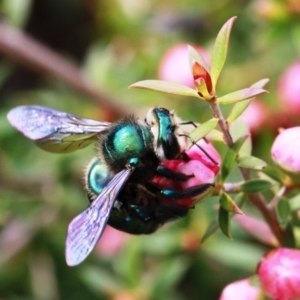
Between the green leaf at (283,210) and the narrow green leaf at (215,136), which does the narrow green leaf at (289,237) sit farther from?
the narrow green leaf at (215,136)

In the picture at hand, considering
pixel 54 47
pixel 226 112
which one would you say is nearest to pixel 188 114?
pixel 226 112

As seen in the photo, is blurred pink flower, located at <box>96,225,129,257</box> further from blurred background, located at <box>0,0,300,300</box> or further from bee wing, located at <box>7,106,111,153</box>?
bee wing, located at <box>7,106,111,153</box>

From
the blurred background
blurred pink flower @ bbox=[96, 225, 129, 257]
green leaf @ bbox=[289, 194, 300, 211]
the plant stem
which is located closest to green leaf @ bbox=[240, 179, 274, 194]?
the plant stem

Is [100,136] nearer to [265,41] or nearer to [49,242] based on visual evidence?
[265,41]

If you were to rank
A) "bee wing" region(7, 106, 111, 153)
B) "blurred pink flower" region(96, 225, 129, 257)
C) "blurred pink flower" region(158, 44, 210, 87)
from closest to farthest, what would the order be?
"bee wing" region(7, 106, 111, 153)
"blurred pink flower" region(158, 44, 210, 87)
"blurred pink flower" region(96, 225, 129, 257)

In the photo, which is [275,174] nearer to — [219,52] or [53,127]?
[219,52]

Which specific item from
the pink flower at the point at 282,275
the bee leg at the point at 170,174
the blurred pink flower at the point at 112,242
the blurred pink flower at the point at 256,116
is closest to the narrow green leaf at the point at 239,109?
the bee leg at the point at 170,174

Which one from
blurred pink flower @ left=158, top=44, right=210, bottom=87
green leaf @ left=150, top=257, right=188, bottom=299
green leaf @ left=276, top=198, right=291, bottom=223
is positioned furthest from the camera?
blurred pink flower @ left=158, top=44, right=210, bottom=87
